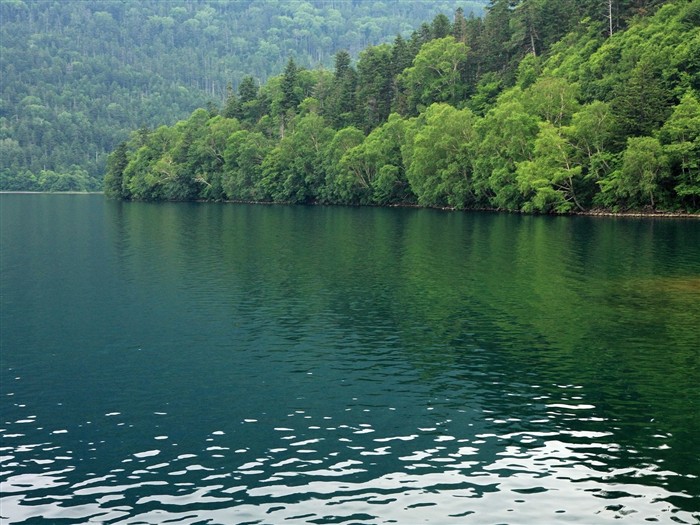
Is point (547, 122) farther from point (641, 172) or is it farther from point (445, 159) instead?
point (445, 159)

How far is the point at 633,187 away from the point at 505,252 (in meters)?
50.9

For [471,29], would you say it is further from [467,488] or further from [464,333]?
[467,488]

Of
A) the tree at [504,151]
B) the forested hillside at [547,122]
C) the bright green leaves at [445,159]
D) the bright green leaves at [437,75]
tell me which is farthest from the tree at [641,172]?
the bright green leaves at [437,75]

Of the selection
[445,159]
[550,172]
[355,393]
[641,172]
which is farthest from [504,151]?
[355,393]

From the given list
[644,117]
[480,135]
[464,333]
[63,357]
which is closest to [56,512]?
[63,357]

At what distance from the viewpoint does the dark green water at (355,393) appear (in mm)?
20453

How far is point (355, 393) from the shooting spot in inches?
1178

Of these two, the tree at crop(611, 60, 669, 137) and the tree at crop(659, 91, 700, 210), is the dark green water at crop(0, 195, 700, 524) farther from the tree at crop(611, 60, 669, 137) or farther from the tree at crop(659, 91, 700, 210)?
the tree at crop(611, 60, 669, 137)

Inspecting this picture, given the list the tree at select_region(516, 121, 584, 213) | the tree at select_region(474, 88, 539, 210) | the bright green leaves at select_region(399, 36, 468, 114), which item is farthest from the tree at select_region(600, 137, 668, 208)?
the bright green leaves at select_region(399, 36, 468, 114)

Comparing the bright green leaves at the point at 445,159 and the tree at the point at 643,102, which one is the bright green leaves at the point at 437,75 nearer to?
the bright green leaves at the point at 445,159

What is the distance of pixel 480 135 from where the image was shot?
147 m

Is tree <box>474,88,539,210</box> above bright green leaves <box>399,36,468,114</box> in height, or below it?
below

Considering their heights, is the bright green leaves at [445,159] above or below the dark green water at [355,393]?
above

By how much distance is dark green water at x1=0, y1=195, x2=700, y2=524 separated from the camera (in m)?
20.5
